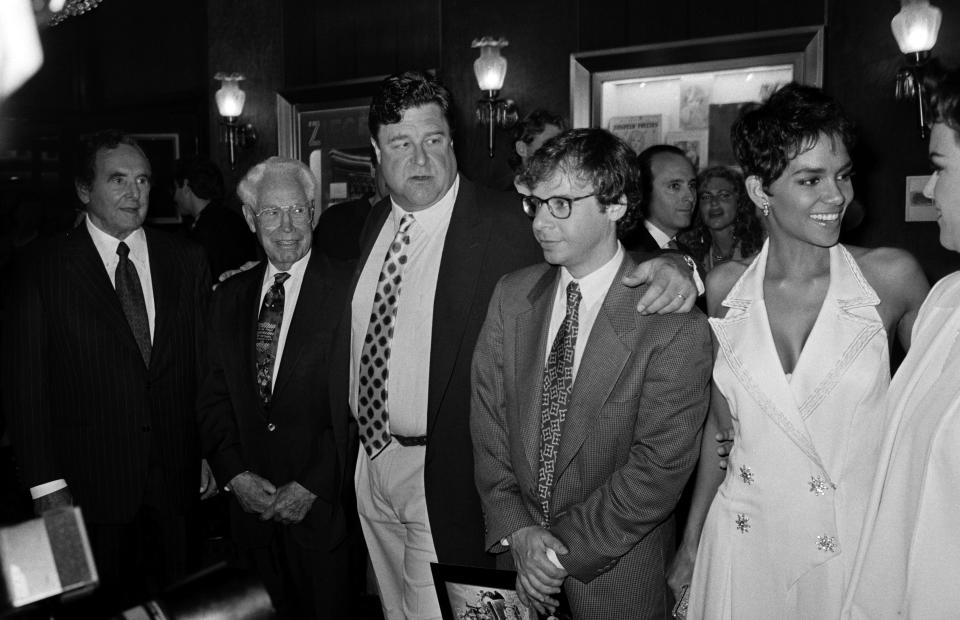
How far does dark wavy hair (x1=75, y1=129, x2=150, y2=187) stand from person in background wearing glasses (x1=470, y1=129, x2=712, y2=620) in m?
1.71

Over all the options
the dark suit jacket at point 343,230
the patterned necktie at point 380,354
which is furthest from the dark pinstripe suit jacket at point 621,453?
the dark suit jacket at point 343,230

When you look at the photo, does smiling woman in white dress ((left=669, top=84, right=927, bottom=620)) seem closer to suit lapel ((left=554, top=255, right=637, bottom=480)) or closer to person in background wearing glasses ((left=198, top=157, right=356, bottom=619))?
suit lapel ((left=554, top=255, right=637, bottom=480))

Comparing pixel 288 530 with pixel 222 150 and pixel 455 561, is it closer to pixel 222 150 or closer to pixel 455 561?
pixel 455 561

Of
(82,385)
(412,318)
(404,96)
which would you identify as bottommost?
(82,385)

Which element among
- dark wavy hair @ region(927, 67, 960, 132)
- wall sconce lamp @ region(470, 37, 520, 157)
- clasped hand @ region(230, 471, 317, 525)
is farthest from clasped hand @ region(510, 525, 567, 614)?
wall sconce lamp @ region(470, 37, 520, 157)

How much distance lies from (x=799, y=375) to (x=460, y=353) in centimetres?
96

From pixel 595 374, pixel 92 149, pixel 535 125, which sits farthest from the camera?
pixel 535 125

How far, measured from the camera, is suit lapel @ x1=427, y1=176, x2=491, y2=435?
2416mm

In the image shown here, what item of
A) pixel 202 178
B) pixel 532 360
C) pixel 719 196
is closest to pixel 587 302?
pixel 532 360

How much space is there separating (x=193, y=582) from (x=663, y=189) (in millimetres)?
3460

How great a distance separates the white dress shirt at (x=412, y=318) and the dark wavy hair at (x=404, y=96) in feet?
0.90

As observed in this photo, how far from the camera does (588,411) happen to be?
2.06 metres

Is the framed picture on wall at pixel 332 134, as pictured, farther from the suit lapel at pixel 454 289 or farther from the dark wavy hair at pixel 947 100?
the dark wavy hair at pixel 947 100

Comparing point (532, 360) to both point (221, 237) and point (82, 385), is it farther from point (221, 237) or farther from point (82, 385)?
point (221, 237)
